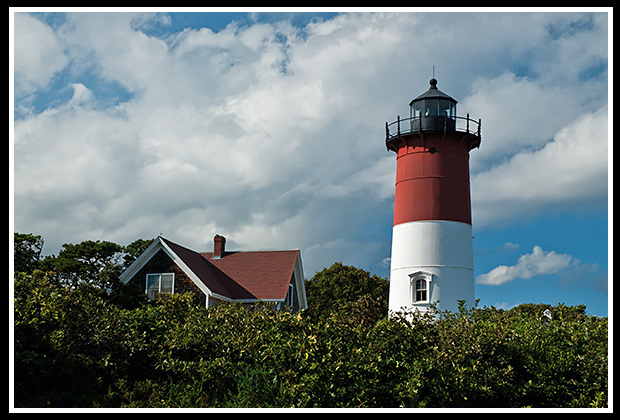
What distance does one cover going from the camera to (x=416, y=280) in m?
21.2

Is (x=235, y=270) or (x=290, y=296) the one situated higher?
(x=235, y=270)

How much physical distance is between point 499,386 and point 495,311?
13.2 feet

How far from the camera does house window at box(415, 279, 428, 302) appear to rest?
20906 millimetres

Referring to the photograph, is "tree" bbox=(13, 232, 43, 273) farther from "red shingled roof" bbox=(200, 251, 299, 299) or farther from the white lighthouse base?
the white lighthouse base

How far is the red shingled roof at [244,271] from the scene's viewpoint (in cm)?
2483

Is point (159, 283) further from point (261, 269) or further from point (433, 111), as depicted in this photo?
point (433, 111)

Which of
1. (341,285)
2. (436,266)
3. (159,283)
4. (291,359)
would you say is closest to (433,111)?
(436,266)

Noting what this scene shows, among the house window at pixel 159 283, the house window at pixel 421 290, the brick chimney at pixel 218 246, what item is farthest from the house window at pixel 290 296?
the house window at pixel 421 290

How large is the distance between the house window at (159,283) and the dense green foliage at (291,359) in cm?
1275

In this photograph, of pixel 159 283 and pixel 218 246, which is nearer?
pixel 159 283

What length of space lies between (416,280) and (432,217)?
223 centimetres
